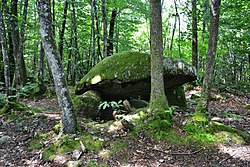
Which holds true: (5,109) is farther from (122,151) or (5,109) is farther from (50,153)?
(122,151)

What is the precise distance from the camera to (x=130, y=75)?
6516 mm

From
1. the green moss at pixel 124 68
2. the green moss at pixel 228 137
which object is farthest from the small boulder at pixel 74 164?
the green moss at pixel 124 68

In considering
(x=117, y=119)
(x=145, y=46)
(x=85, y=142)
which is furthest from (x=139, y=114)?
(x=145, y=46)

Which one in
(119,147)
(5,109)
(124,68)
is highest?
(124,68)

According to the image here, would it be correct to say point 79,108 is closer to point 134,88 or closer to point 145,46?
point 134,88

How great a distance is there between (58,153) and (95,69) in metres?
3.62

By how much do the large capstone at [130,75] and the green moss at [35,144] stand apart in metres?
2.75

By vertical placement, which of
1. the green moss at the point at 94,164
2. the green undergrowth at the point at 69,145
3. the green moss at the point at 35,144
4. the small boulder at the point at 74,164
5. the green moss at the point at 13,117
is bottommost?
the green moss at the point at 94,164

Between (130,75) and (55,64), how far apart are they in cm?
269

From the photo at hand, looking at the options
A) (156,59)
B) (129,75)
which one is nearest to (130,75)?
(129,75)

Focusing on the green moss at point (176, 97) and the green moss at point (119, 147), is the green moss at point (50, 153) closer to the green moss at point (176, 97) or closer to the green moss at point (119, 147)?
the green moss at point (119, 147)

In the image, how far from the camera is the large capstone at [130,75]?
652 cm

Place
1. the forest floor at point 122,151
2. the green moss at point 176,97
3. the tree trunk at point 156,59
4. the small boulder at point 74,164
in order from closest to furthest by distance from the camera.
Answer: the small boulder at point 74,164, the forest floor at point 122,151, the tree trunk at point 156,59, the green moss at point 176,97

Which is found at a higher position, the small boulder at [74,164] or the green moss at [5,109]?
the green moss at [5,109]
